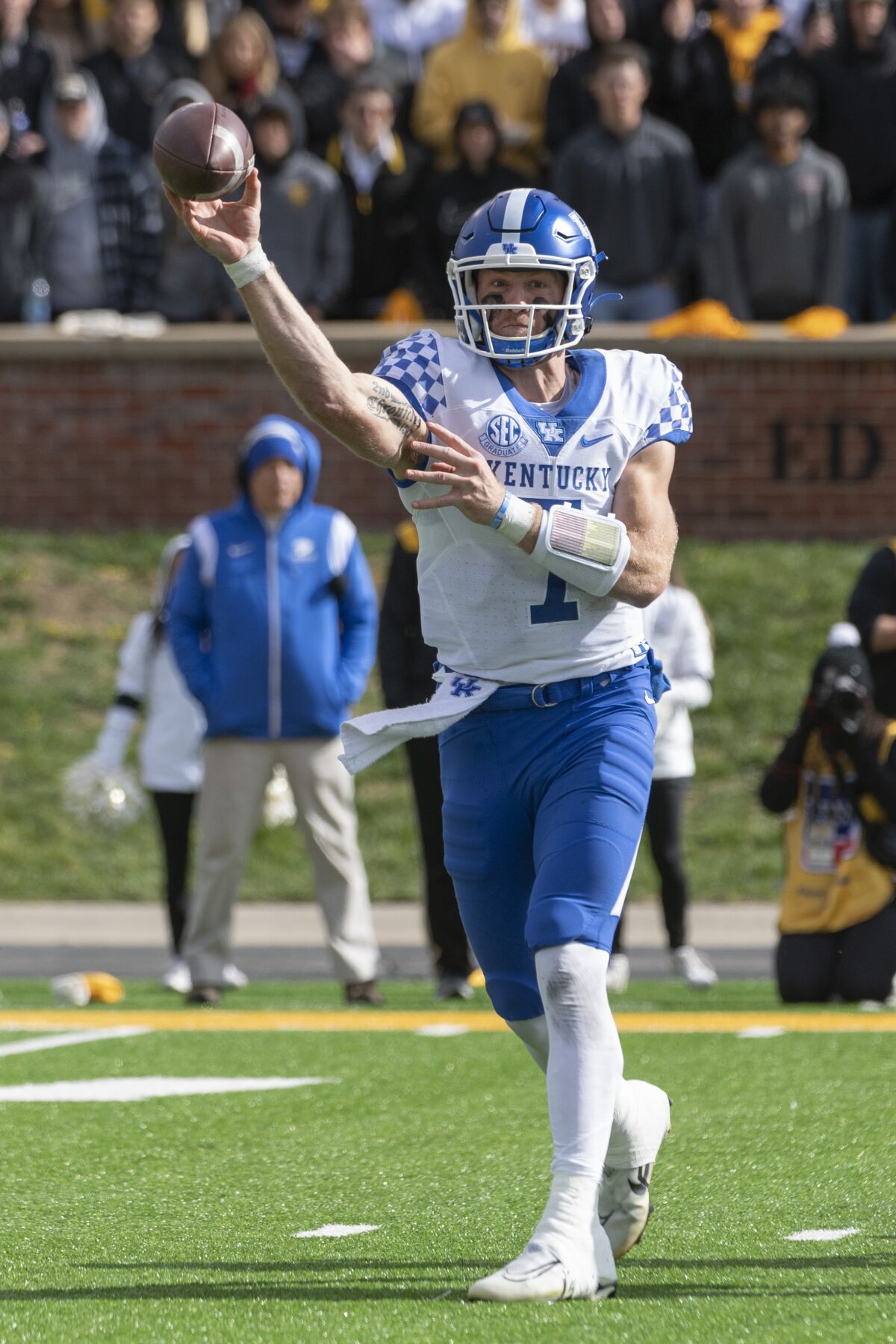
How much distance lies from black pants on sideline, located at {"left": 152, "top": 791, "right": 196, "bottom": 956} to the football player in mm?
5610

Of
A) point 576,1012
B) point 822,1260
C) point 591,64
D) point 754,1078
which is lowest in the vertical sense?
point 754,1078

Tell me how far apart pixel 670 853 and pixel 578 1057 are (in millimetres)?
5556

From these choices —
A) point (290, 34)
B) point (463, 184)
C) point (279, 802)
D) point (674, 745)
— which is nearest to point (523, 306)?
point (674, 745)

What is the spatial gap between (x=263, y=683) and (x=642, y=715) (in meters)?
4.57

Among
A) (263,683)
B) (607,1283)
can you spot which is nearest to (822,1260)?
(607,1283)

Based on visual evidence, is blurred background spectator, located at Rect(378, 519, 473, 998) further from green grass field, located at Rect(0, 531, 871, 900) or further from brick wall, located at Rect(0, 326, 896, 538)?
brick wall, located at Rect(0, 326, 896, 538)

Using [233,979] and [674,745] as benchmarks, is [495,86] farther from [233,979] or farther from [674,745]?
[233,979]

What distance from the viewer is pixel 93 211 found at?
1474cm

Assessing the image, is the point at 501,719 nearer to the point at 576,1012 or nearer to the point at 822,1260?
the point at 576,1012

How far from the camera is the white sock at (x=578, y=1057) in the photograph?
3.91 metres

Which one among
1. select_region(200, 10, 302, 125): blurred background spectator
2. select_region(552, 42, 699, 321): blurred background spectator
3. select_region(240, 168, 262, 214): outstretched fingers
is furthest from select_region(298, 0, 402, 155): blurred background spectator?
select_region(240, 168, 262, 214): outstretched fingers

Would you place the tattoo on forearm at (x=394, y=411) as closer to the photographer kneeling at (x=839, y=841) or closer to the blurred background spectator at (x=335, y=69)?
the photographer kneeling at (x=839, y=841)

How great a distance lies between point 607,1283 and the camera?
3.87 metres

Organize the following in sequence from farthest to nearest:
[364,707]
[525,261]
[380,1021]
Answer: [364,707]
[380,1021]
[525,261]
